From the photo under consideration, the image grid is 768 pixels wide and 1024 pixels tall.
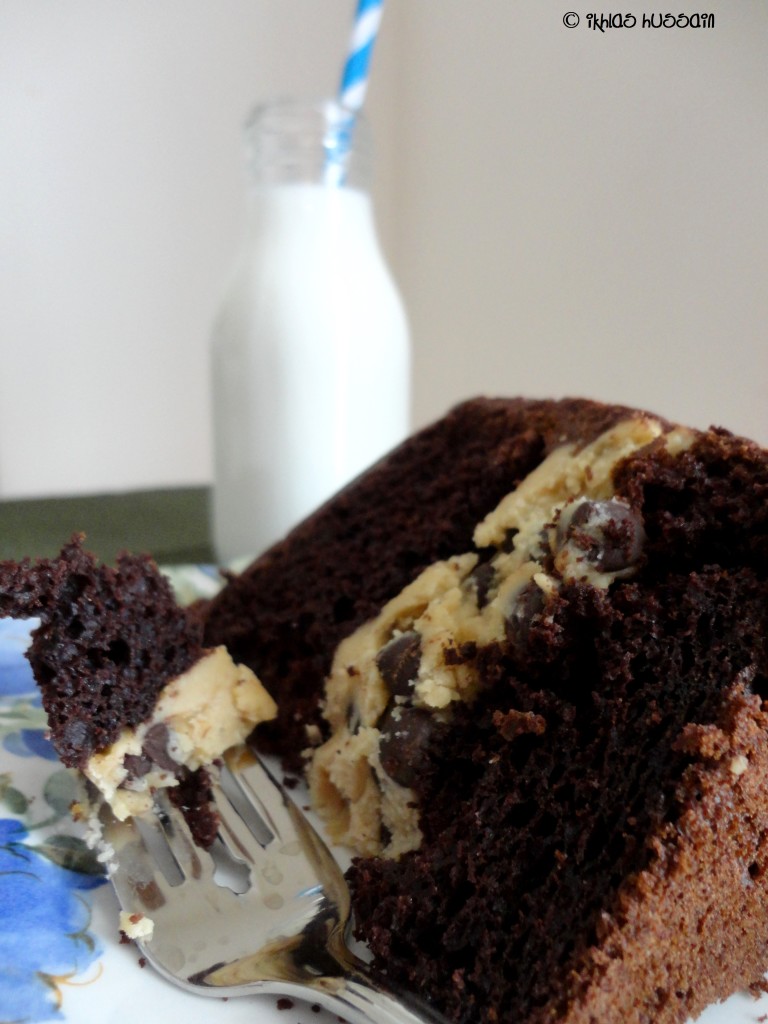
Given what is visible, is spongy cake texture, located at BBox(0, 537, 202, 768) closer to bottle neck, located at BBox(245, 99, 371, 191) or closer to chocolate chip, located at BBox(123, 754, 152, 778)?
chocolate chip, located at BBox(123, 754, 152, 778)

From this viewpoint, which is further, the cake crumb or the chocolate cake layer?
the chocolate cake layer

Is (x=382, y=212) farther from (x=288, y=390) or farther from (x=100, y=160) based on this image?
(x=288, y=390)

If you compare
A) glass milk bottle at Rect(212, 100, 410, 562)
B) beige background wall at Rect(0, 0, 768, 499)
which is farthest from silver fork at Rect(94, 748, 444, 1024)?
beige background wall at Rect(0, 0, 768, 499)

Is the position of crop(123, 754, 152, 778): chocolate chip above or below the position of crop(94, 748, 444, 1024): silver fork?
above

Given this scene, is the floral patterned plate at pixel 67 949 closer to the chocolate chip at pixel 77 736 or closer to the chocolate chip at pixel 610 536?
the chocolate chip at pixel 77 736

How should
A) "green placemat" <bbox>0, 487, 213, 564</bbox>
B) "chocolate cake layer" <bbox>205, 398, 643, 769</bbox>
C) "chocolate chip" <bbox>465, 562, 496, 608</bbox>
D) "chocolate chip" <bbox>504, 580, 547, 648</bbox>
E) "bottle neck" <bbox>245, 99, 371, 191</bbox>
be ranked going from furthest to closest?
"green placemat" <bbox>0, 487, 213, 564</bbox>
"bottle neck" <bbox>245, 99, 371, 191</bbox>
"chocolate cake layer" <bbox>205, 398, 643, 769</bbox>
"chocolate chip" <bbox>465, 562, 496, 608</bbox>
"chocolate chip" <bbox>504, 580, 547, 648</bbox>

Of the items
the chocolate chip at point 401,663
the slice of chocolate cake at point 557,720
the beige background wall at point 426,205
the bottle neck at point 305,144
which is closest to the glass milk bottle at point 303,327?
the bottle neck at point 305,144

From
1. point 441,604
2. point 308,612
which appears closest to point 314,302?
point 308,612
